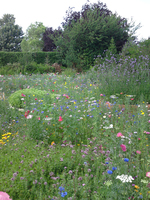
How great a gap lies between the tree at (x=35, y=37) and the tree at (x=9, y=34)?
7.54 ft

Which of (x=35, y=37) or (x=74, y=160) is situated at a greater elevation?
(x=35, y=37)

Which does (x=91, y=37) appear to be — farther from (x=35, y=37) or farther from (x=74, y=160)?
(x=35, y=37)

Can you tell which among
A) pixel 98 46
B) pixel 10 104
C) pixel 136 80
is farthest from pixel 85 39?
pixel 10 104

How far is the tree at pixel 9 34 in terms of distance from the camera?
40344 mm

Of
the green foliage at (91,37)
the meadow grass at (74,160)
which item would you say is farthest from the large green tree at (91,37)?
the meadow grass at (74,160)

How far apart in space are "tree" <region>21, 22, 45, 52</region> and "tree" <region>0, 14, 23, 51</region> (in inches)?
90.5

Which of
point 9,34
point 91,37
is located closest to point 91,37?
point 91,37

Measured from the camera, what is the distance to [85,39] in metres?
14.9

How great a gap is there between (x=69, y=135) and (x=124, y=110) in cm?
177

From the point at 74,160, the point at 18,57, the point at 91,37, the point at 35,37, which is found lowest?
the point at 74,160

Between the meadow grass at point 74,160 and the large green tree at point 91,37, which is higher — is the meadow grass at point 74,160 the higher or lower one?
the lower one

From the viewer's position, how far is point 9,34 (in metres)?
40.6

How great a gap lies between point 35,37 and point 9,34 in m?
5.59

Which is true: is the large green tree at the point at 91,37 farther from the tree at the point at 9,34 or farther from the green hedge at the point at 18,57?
the tree at the point at 9,34
